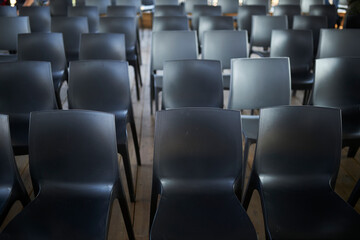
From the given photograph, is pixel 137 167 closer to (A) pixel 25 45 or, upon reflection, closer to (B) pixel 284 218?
(B) pixel 284 218

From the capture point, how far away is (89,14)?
3879 mm

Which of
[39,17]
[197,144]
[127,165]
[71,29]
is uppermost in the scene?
[39,17]

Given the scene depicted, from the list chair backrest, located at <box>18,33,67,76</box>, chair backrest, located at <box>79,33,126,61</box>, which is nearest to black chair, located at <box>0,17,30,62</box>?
chair backrest, located at <box>18,33,67,76</box>

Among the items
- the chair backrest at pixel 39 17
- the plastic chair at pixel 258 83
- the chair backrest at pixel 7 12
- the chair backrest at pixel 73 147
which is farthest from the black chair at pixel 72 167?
the chair backrest at pixel 7 12

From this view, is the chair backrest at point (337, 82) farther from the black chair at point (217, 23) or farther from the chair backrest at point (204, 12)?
the chair backrest at point (204, 12)

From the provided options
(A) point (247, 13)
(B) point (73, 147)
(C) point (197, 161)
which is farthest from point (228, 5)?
(B) point (73, 147)

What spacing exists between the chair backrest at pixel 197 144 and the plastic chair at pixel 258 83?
60cm

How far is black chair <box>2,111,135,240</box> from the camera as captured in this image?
1.34m

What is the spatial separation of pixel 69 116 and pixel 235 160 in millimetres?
801

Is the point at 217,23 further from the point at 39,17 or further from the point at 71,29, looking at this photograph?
the point at 39,17

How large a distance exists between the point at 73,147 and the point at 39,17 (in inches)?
126

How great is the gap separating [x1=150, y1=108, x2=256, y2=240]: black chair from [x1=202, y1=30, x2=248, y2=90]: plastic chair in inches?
51.3

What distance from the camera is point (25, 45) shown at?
2.59m

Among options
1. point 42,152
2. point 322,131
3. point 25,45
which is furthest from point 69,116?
point 25,45
